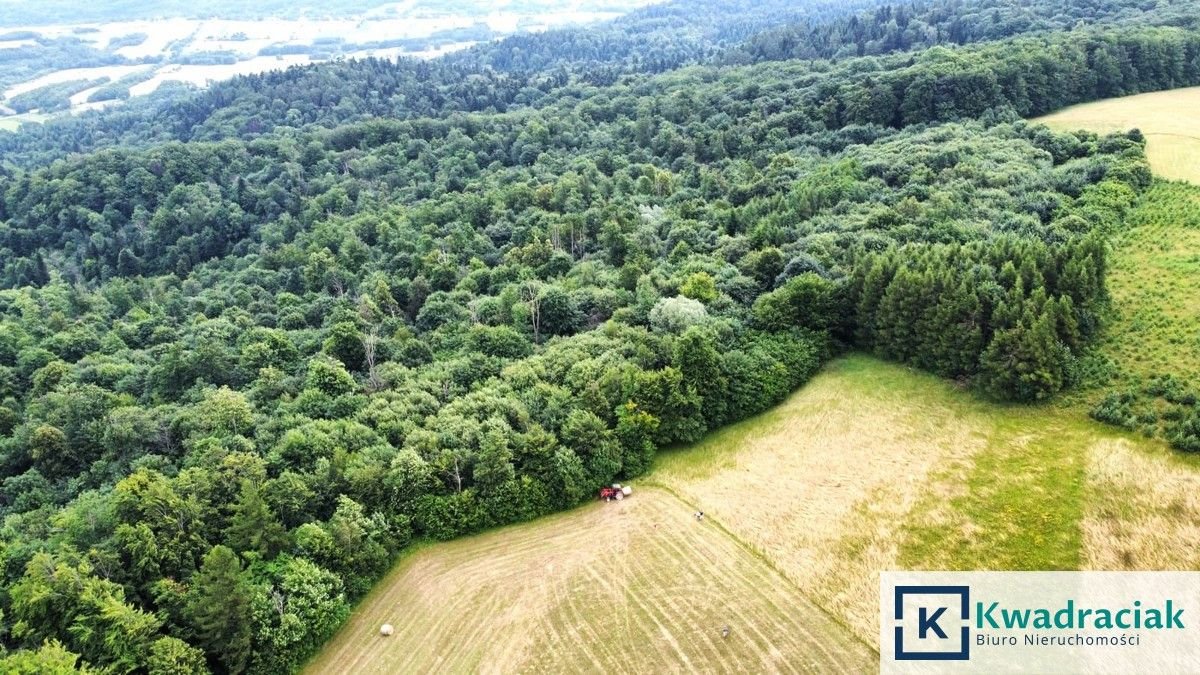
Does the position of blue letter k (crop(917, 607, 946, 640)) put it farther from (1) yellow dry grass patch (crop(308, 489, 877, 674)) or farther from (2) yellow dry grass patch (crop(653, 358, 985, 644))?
(1) yellow dry grass patch (crop(308, 489, 877, 674))

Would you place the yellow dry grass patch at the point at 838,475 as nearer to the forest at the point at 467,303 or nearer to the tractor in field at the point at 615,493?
the tractor in field at the point at 615,493

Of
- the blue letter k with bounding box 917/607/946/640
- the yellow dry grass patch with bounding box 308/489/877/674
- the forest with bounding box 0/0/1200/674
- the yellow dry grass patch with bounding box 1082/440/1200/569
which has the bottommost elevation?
the yellow dry grass patch with bounding box 308/489/877/674

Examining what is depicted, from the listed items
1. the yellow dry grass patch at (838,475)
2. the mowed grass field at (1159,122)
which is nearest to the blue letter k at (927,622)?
the yellow dry grass patch at (838,475)

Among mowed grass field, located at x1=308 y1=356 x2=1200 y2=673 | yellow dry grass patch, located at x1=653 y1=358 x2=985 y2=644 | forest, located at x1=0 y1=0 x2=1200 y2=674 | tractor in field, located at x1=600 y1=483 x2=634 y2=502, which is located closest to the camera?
mowed grass field, located at x1=308 y1=356 x2=1200 y2=673

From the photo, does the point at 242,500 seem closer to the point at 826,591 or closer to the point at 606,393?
the point at 606,393

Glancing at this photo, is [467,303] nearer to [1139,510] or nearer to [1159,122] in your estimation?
[1139,510]

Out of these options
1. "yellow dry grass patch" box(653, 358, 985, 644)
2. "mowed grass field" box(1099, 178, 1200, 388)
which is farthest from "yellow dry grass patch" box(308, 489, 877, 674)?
"mowed grass field" box(1099, 178, 1200, 388)

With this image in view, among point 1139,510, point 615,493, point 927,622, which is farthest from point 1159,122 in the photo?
point 615,493
